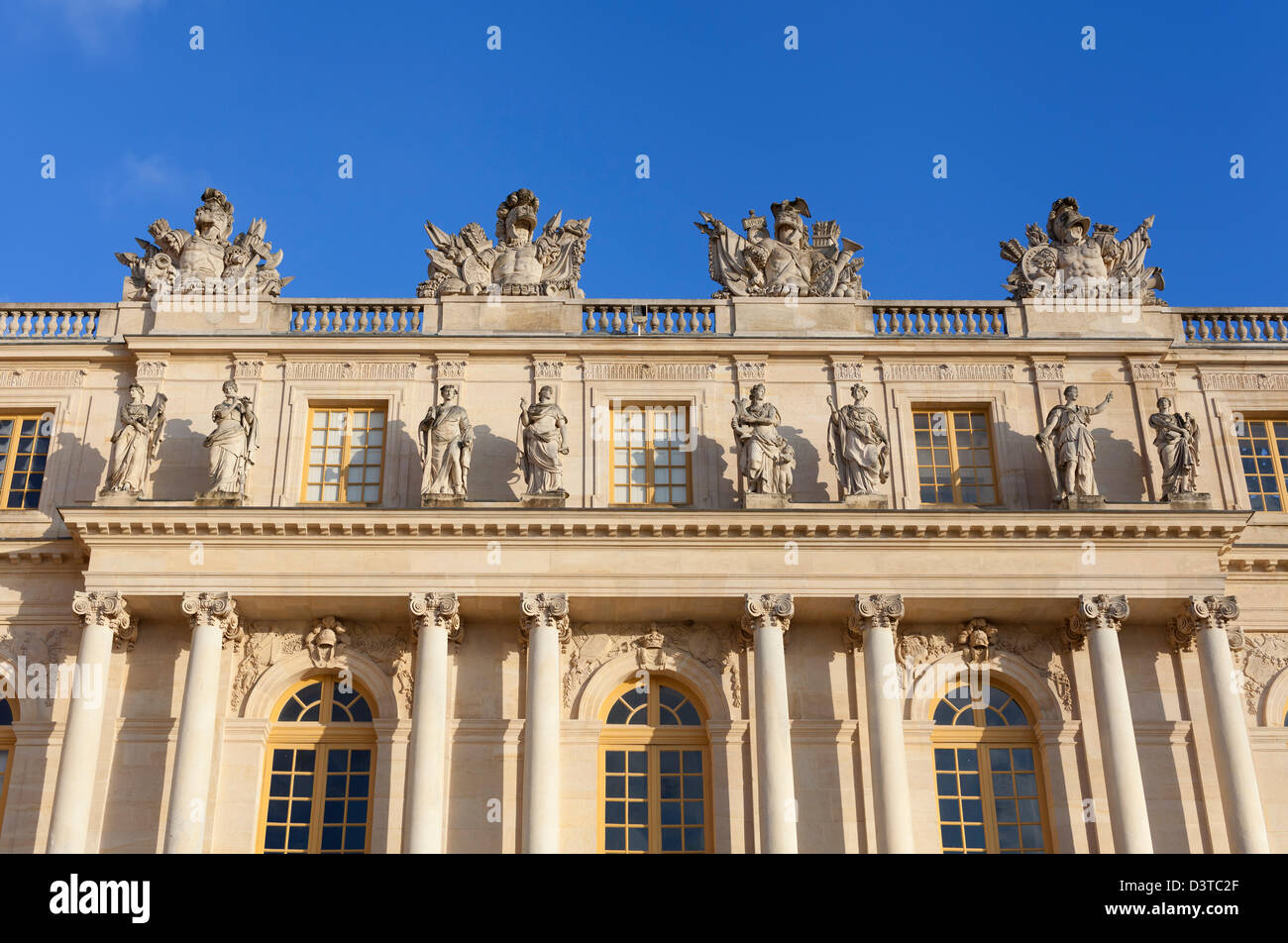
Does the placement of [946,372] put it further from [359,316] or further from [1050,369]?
[359,316]

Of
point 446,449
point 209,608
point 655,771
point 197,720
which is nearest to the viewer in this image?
point 197,720

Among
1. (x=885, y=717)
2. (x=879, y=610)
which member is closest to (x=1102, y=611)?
(x=879, y=610)

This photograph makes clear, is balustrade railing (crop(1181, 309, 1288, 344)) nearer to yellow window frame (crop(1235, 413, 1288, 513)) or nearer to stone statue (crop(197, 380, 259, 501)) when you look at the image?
yellow window frame (crop(1235, 413, 1288, 513))

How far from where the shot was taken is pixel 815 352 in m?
28.2

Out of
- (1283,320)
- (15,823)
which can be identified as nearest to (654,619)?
(15,823)

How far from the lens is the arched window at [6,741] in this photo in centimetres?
2511

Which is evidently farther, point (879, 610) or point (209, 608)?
point (879, 610)

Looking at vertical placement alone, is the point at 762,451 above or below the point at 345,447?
below

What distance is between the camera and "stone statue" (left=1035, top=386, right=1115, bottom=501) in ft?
85.9

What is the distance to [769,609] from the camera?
25.1 metres

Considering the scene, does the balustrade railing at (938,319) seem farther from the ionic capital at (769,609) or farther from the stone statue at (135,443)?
the stone statue at (135,443)

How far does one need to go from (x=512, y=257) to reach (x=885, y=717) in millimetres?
10901
